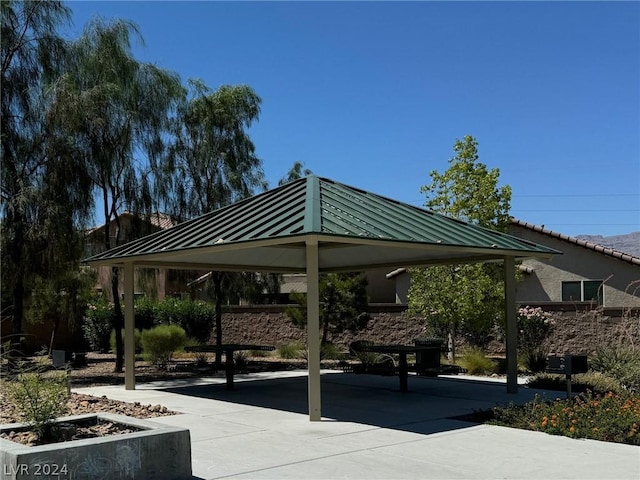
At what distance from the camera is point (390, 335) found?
84.6ft

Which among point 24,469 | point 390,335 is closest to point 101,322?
point 390,335

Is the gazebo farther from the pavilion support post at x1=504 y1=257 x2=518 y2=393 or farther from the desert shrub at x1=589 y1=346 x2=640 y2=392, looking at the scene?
the desert shrub at x1=589 y1=346 x2=640 y2=392

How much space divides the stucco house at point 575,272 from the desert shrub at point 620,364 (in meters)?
10.9

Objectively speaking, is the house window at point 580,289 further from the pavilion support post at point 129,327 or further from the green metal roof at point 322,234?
the pavilion support post at point 129,327

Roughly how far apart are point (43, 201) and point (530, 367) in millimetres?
13575

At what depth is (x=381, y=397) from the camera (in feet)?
46.8

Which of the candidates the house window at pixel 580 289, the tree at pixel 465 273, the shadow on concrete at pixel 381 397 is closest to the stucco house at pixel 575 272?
the house window at pixel 580 289

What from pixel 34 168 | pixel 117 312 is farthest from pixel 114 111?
pixel 117 312

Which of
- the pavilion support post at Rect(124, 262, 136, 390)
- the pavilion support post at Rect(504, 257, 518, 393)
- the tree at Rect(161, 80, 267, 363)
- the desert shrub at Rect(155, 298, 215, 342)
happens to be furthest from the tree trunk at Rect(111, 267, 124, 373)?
the pavilion support post at Rect(504, 257, 518, 393)

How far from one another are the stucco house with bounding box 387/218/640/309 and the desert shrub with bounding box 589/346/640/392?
10909mm

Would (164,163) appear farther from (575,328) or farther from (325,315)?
(575,328)

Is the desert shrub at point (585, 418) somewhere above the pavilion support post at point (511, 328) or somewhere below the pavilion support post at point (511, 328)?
below

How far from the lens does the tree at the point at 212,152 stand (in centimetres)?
2256

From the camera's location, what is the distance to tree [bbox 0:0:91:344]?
1800cm
